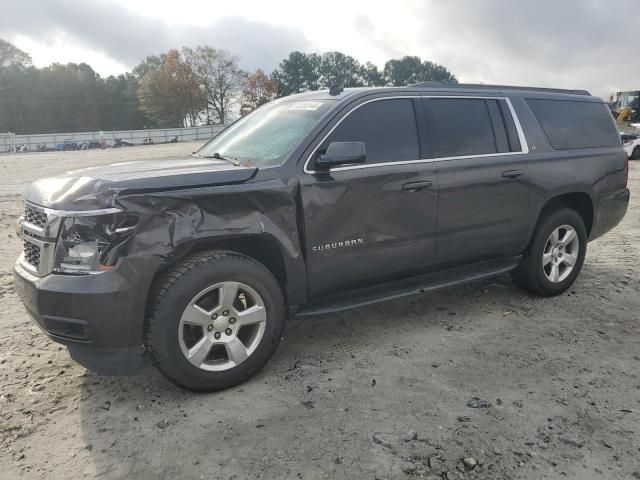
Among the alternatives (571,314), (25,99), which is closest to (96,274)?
(571,314)

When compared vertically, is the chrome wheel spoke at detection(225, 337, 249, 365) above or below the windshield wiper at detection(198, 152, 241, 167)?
below

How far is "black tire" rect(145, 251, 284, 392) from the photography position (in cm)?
307

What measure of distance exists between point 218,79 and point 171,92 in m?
7.56

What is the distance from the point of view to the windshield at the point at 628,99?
3875cm

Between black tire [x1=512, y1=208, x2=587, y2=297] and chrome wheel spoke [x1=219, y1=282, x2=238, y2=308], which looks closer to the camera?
chrome wheel spoke [x1=219, y1=282, x2=238, y2=308]

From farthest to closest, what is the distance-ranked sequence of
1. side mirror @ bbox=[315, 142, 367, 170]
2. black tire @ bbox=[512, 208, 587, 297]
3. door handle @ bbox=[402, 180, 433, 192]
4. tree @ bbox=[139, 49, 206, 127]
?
1. tree @ bbox=[139, 49, 206, 127]
2. black tire @ bbox=[512, 208, 587, 297]
3. door handle @ bbox=[402, 180, 433, 192]
4. side mirror @ bbox=[315, 142, 367, 170]

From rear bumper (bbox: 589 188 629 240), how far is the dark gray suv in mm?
90

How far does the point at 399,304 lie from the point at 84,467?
3.08 m

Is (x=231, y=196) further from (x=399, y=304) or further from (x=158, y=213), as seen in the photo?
(x=399, y=304)

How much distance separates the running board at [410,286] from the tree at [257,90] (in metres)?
82.4

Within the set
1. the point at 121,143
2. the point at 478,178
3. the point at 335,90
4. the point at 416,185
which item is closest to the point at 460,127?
the point at 478,178

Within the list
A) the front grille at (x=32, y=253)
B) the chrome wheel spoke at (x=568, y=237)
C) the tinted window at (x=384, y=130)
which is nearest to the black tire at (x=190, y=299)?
the front grille at (x=32, y=253)

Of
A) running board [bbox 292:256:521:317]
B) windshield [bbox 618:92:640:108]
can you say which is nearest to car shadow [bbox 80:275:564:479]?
running board [bbox 292:256:521:317]

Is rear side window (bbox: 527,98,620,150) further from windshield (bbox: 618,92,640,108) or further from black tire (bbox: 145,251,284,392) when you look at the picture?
windshield (bbox: 618,92,640,108)
